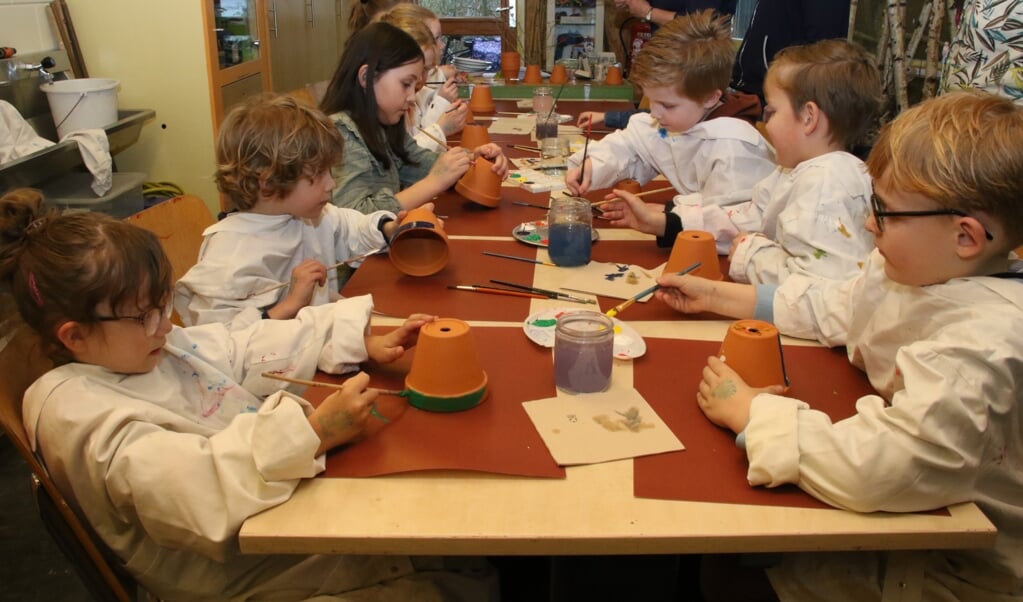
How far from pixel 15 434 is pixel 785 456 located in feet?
3.37

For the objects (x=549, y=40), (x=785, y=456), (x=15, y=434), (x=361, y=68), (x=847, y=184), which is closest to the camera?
(x=785, y=456)

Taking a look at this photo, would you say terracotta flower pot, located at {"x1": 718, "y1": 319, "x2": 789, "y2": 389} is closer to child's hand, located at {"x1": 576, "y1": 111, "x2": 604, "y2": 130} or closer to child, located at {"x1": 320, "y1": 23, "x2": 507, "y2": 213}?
child, located at {"x1": 320, "y1": 23, "x2": 507, "y2": 213}

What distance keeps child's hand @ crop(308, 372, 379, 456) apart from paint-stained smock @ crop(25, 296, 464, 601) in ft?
0.08

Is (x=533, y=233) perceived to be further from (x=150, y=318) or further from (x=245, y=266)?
(x=150, y=318)

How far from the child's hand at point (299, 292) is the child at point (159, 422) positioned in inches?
12.7

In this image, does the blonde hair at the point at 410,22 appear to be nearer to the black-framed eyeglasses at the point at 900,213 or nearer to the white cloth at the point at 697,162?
the white cloth at the point at 697,162

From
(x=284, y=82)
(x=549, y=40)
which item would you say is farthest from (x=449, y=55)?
(x=284, y=82)

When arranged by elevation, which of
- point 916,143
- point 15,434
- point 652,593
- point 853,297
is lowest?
point 652,593

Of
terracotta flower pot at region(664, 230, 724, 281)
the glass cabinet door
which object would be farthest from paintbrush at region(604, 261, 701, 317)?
the glass cabinet door

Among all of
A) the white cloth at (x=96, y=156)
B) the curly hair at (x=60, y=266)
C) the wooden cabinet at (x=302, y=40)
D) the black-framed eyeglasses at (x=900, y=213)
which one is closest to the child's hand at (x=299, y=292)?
the curly hair at (x=60, y=266)

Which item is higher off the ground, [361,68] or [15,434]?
[361,68]

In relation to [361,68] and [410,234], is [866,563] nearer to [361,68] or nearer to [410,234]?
[410,234]

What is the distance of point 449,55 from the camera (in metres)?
5.95

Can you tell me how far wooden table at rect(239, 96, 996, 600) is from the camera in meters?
0.89
